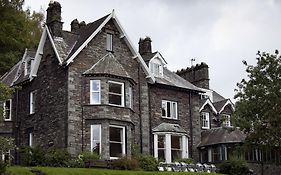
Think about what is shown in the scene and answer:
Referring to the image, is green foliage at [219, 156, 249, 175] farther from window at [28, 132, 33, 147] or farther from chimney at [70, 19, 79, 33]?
chimney at [70, 19, 79, 33]

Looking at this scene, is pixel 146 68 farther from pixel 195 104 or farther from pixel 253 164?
pixel 253 164

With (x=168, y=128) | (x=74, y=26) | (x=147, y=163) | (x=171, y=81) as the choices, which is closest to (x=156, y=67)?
(x=171, y=81)

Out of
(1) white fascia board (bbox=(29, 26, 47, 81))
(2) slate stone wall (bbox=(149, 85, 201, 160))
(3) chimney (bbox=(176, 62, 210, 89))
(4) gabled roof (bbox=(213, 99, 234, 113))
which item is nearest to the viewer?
(1) white fascia board (bbox=(29, 26, 47, 81))

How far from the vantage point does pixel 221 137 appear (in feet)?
169

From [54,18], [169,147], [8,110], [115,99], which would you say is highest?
[54,18]

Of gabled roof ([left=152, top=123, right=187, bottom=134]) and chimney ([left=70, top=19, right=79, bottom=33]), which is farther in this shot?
chimney ([left=70, top=19, right=79, bottom=33])

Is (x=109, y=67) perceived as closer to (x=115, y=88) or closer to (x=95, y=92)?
(x=115, y=88)

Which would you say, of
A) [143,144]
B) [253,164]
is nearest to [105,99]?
[143,144]

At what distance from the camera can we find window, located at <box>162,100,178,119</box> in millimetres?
51222

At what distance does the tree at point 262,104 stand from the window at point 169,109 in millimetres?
8567

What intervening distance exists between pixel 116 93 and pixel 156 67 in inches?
335

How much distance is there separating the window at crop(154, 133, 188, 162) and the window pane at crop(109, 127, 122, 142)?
4926 millimetres

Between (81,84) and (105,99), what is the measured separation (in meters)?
2.31

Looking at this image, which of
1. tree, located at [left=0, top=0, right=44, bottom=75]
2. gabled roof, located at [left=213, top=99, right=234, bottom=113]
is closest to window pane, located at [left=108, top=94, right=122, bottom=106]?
gabled roof, located at [left=213, top=99, right=234, bottom=113]
